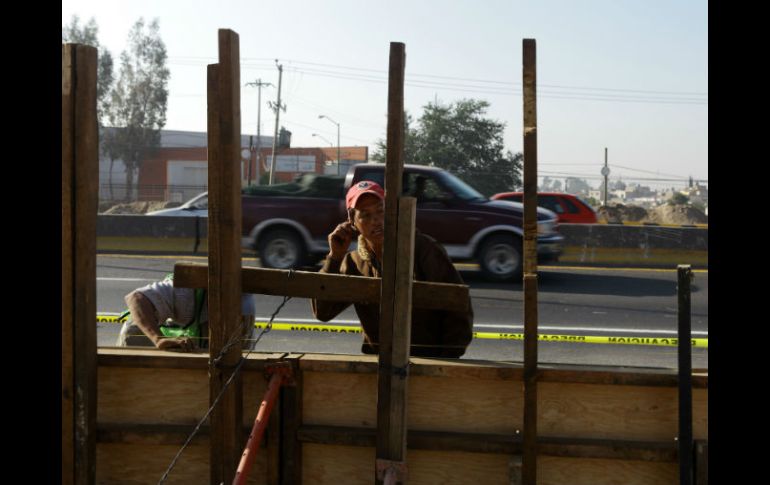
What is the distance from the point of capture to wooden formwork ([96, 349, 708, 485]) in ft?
10.1

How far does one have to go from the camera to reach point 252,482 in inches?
129

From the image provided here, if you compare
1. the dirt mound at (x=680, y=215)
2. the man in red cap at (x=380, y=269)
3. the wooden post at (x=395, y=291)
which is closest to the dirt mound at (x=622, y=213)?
the dirt mound at (x=680, y=215)

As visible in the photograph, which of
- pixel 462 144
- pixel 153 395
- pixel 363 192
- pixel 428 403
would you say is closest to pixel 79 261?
pixel 153 395

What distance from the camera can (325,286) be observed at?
3.20m

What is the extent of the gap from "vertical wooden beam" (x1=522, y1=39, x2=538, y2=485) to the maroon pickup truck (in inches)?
432

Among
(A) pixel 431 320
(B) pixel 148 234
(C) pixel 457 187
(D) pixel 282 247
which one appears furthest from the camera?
(B) pixel 148 234

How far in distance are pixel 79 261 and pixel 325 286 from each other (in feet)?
2.98

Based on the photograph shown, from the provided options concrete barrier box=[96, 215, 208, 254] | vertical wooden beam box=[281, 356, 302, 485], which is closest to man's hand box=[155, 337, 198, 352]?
vertical wooden beam box=[281, 356, 302, 485]

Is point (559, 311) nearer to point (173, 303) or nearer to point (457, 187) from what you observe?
point (457, 187)

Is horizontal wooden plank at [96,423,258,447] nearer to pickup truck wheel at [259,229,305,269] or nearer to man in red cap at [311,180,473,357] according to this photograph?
man in red cap at [311,180,473,357]

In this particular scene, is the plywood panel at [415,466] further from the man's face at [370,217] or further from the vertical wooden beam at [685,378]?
the man's face at [370,217]
